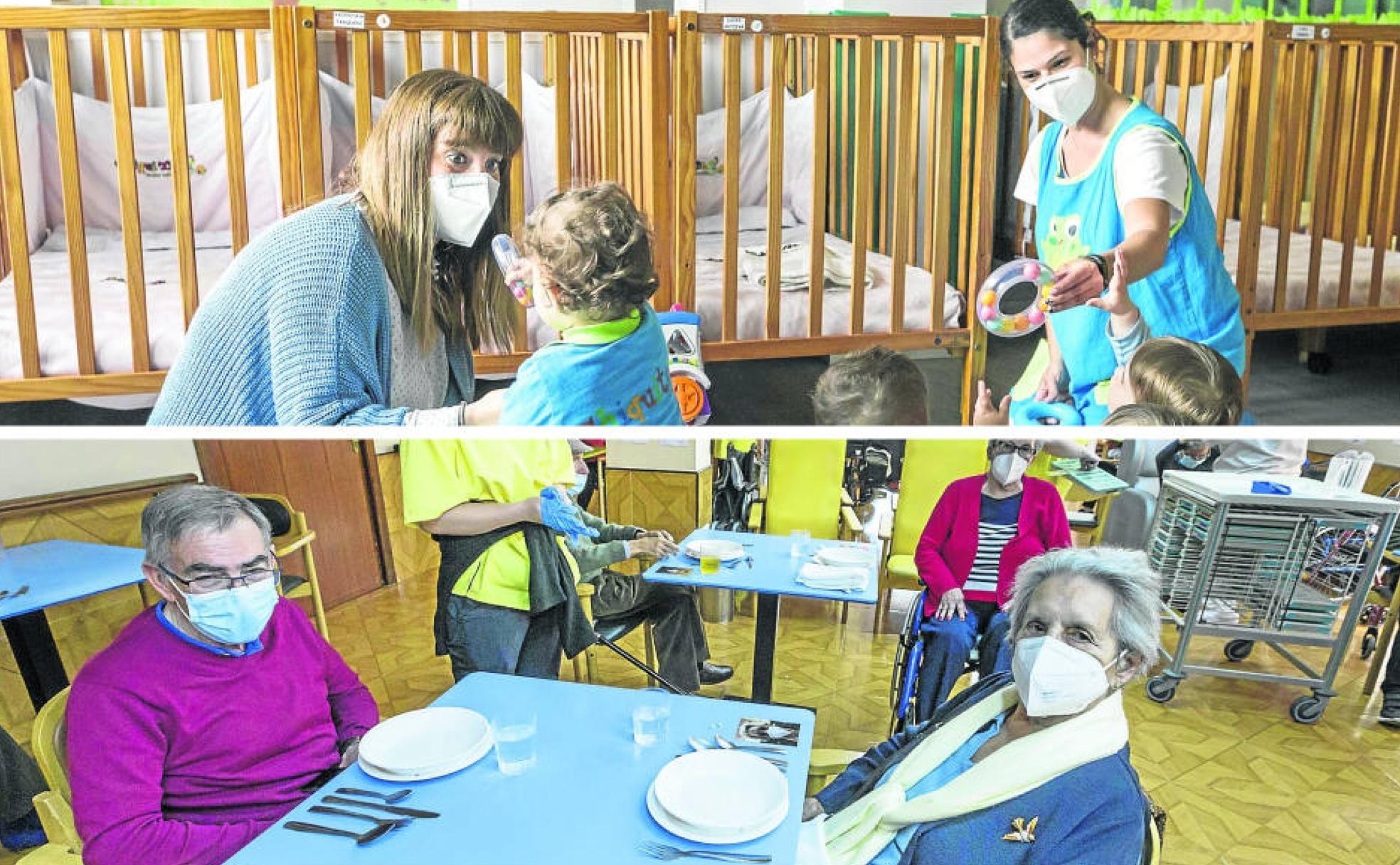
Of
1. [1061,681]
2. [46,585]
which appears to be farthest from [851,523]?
[46,585]

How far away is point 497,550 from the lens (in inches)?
43.4

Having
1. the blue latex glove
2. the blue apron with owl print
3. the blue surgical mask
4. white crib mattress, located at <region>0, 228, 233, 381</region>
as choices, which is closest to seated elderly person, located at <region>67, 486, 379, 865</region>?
the blue surgical mask

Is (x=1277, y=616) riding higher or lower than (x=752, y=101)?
lower

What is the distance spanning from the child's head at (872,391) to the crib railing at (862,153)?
3 centimetres

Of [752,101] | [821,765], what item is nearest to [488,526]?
[821,765]

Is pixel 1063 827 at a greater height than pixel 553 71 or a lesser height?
lesser

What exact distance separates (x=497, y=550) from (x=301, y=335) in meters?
0.34

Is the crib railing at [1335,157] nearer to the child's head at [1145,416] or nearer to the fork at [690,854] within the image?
the child's head at [1145,416]

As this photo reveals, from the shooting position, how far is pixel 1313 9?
1415mm

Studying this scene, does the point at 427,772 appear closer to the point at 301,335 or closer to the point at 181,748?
the point at 181,748

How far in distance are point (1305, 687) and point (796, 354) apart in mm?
675

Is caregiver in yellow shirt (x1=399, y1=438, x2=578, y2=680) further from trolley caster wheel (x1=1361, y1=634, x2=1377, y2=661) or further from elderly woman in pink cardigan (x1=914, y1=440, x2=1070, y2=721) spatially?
trolley caster wheel (x1=1361, y1=634, x2=1377, y2=661)

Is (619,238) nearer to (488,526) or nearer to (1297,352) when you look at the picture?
(488,526)

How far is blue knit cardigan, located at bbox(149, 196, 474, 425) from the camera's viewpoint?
1.20 m
